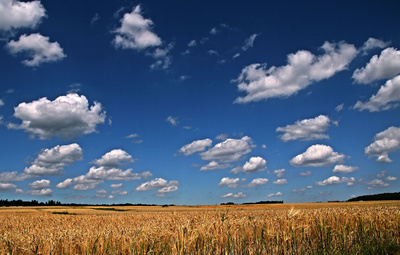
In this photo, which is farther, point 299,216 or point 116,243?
point 299,216

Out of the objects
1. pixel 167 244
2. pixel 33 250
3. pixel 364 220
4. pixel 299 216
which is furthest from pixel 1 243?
pixel 364 220

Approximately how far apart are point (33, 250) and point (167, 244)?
2.48 meters

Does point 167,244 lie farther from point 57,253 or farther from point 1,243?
point 1,243

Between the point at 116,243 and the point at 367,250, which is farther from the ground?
the point at 116,243

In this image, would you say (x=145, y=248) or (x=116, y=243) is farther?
(x=116, y=243)

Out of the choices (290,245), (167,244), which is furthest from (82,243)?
(290,245)

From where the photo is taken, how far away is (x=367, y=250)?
21.8 feet

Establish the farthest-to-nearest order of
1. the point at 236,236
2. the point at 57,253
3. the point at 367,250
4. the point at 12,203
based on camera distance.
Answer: the point at 12,203 → the point at 236,236 → the point at 367,250 → the point at 57,253

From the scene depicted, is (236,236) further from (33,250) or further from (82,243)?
(33,250)

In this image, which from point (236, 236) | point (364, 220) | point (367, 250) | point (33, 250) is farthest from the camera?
point (364, 220)

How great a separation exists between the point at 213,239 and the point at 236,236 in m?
1.17

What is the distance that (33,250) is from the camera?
5.22m

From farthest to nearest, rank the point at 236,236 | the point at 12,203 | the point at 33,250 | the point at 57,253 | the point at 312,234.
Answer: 1. the point at 12,203
2. the point at 312,234
3. the point at 236,236
4. the point at 57,253
5. the point at 33,250

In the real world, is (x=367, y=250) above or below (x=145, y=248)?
below
